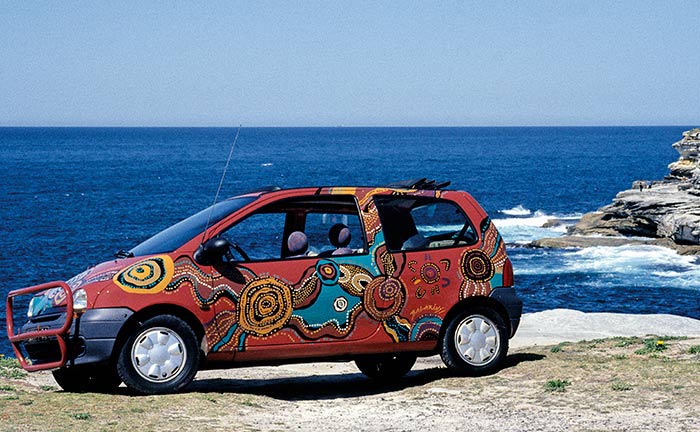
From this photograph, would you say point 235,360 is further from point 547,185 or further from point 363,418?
point 547,185

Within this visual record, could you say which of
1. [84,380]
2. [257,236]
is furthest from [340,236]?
[84,380]

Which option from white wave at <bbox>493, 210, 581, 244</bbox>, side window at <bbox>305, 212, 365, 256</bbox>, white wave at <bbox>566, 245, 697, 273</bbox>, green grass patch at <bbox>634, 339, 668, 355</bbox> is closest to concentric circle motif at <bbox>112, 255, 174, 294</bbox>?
side window at <bbox>305, 212, 365, 256</bbox>

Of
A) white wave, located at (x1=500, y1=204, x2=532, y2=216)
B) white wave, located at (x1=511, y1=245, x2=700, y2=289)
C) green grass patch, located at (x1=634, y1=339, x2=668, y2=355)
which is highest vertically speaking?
green grass patch, located at (x1=634, y1=339, x2=668, y2=355)

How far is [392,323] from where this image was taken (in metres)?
9.95

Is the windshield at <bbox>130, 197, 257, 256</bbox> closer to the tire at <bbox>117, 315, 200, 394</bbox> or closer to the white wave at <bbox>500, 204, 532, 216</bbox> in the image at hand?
the tire at <bbox>117, 315, 200, 394</bbox>

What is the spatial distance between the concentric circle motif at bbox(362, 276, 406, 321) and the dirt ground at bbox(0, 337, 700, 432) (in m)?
0.81

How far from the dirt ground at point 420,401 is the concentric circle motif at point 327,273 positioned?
1140mm

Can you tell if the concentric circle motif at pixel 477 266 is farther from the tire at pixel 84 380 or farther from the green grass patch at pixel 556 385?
the tire at pixel 84 380

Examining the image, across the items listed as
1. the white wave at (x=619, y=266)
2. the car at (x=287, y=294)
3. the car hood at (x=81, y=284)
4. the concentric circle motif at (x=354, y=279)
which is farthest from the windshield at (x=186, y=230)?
the white wave at (x=619, y=266)

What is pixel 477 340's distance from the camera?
34.1 ft

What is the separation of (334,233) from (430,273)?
1009mm

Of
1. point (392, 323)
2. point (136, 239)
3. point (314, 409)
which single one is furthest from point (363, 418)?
point (136, 239)

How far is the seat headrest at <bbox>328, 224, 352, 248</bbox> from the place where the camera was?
33.0 feet

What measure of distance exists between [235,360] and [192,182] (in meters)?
86.8
